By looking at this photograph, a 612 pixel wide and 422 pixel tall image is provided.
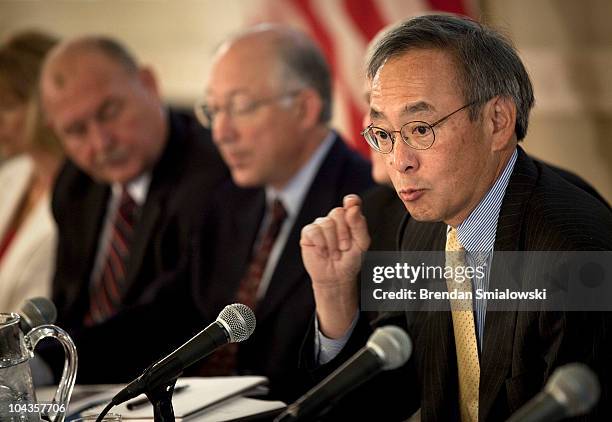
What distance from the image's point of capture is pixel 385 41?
1.70 meters

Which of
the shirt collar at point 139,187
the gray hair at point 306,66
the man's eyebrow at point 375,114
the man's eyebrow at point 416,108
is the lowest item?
the shirt collar at point 139,187

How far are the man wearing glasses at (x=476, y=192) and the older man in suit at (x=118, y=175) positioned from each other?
1437 millimetres

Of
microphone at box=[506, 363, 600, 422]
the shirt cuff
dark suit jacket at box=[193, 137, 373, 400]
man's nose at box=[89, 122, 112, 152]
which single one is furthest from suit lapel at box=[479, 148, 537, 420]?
man's nose at box=[89, 122, 112, 152]

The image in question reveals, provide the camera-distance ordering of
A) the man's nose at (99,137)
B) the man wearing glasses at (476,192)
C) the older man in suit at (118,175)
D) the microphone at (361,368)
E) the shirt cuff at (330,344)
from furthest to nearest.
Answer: the man's nose at (99,137) → the older man in suit at (118,175) → the shirt cuff at (330,344) → the man wearing glasses at (476,192) → the microphone at (361,368)

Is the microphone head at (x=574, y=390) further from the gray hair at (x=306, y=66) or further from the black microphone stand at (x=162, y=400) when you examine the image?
the gray hair at (x=306, y=66)

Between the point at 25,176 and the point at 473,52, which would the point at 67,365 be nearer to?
the point at 473,52

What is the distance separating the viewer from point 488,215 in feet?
5.58

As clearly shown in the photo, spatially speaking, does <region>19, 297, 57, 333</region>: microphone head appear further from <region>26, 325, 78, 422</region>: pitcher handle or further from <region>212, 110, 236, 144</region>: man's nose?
<region>212, 110, 236, 144</region>: man's nose

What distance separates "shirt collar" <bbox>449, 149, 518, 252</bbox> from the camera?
1696 mm

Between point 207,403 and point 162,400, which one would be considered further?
point 207,403

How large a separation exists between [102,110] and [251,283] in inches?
37.3

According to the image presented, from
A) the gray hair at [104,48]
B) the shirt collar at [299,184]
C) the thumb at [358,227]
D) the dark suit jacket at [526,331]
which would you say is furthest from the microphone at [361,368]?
the gray hair at [104,48]

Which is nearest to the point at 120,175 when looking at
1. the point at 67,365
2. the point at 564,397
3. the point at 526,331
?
the point at 67,365

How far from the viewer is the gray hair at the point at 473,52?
5.38ft
